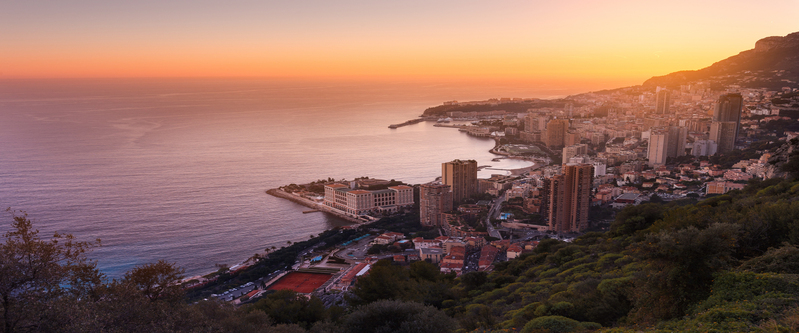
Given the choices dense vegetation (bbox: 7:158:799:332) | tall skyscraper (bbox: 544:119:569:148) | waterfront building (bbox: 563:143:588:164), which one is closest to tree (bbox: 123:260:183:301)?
dense vegetation (bbox: 7:158:799:332)

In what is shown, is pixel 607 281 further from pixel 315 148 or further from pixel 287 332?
pixel 315 148

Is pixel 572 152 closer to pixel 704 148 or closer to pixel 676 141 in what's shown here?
pixel 676 141

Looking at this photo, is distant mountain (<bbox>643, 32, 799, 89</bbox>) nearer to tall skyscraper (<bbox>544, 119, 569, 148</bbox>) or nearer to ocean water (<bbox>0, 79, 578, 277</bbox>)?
tall skyscraper (<bbox>544, 119, 569, 148</bbox>)

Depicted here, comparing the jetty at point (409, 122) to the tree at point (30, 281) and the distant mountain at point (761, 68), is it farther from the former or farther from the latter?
the tree at point (30, 281)

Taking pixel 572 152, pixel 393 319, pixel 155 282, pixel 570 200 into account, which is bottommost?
pixel 572 152

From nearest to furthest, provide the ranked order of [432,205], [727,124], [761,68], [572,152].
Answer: [432,205] → [727,124] → [572,152] → [761,68]

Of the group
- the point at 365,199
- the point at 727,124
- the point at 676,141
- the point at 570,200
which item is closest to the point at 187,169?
the point at 365,199

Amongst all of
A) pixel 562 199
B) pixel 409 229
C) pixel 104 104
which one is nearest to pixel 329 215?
pixel 409 229
